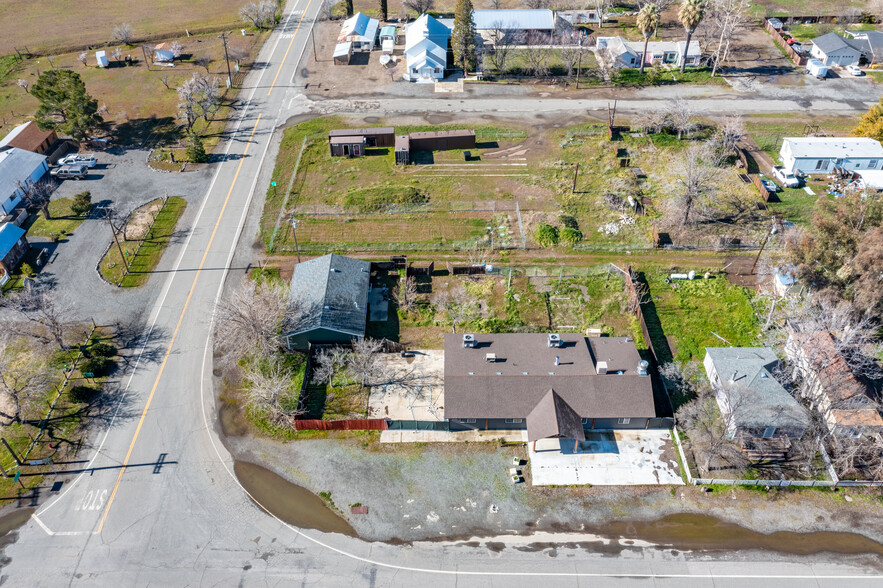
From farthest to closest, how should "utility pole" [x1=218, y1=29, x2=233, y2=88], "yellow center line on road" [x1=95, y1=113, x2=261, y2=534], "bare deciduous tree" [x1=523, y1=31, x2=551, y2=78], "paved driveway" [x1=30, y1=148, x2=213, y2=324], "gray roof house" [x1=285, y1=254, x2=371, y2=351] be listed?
1. "bare deciduous tree" [x1=523, y1=31, x2=551, y2=78]
2. "utility pole" [x1=218, y1=29, x2=233, y2=88]
3. "paved driveway" [x1=30, y1=148, x2=213, y2=324]
4. "gray roof house" [x1=285, y1=254, x2=371, y2=351]
5. "yellow center line on road" [x1=95, y1=113, x2=261, y2=534]

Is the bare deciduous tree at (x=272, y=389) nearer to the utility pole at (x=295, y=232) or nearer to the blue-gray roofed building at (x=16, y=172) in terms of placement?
the utility pole at (x=295, y=232)

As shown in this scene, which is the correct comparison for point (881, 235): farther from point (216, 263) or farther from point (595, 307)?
point (216, 263)

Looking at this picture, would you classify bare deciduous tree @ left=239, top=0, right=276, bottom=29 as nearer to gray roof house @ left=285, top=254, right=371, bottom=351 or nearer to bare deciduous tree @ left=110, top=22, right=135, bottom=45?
bare deciduous tree @ left=110, top=22, right=135, bottom=45

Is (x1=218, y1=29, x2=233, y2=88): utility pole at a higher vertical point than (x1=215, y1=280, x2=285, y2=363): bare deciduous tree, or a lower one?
A: higher

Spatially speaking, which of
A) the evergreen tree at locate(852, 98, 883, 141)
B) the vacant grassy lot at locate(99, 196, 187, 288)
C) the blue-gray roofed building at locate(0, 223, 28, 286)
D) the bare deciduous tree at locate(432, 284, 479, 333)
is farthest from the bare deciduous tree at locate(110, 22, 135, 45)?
the evergreen tree at locate(852, 98, 883, 141)

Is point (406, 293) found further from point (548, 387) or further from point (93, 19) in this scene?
point (93, 19)

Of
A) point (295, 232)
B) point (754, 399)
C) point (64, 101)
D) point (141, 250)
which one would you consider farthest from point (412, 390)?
point (64, 101)
